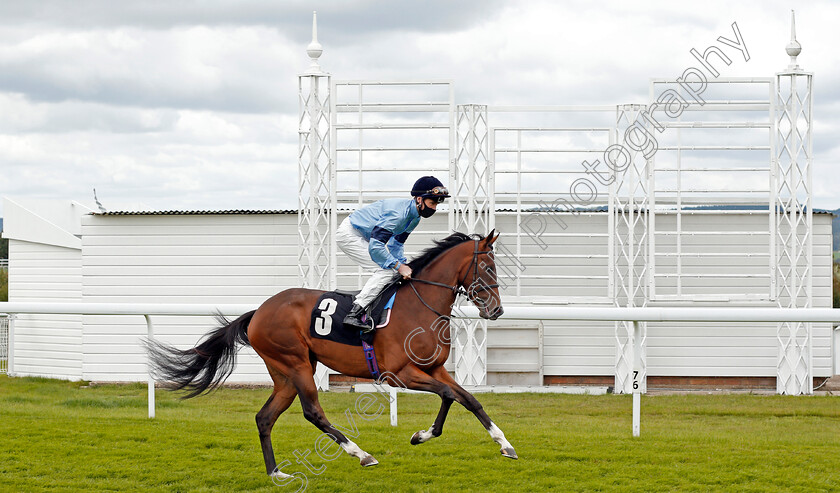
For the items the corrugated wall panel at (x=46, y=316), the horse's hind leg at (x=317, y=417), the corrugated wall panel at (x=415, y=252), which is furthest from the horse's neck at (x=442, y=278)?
the corrugated wall panel at (x=46, y=316)

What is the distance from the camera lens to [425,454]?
18.3ft

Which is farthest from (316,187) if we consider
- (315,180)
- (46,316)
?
(46,316)

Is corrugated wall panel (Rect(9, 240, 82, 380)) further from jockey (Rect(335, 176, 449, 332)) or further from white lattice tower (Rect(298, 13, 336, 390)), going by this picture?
jockey (Rect(335, 176, 449, 332))

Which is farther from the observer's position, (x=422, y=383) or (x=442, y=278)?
(x=442, y=278)

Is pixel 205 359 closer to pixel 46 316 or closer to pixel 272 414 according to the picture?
pixel 272 414

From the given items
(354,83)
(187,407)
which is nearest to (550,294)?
(354,83)

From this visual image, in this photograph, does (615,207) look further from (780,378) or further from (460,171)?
(780,378)

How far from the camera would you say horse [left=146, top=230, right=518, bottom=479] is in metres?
5.07

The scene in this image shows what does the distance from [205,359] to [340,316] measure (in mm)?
1050

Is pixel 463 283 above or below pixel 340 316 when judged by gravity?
above

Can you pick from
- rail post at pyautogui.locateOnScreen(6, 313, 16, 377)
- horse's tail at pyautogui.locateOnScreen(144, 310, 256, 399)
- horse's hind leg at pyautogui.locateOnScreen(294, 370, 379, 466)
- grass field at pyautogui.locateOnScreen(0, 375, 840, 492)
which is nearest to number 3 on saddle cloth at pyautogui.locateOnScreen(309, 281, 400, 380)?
horse's hind leg at pyautogui.locateOnScreen(294, 370, 379, 466)

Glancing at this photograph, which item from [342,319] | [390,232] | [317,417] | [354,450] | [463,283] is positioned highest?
[390,232]

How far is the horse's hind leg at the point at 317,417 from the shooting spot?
4.98 metres

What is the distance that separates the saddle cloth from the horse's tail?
0.57 meters
